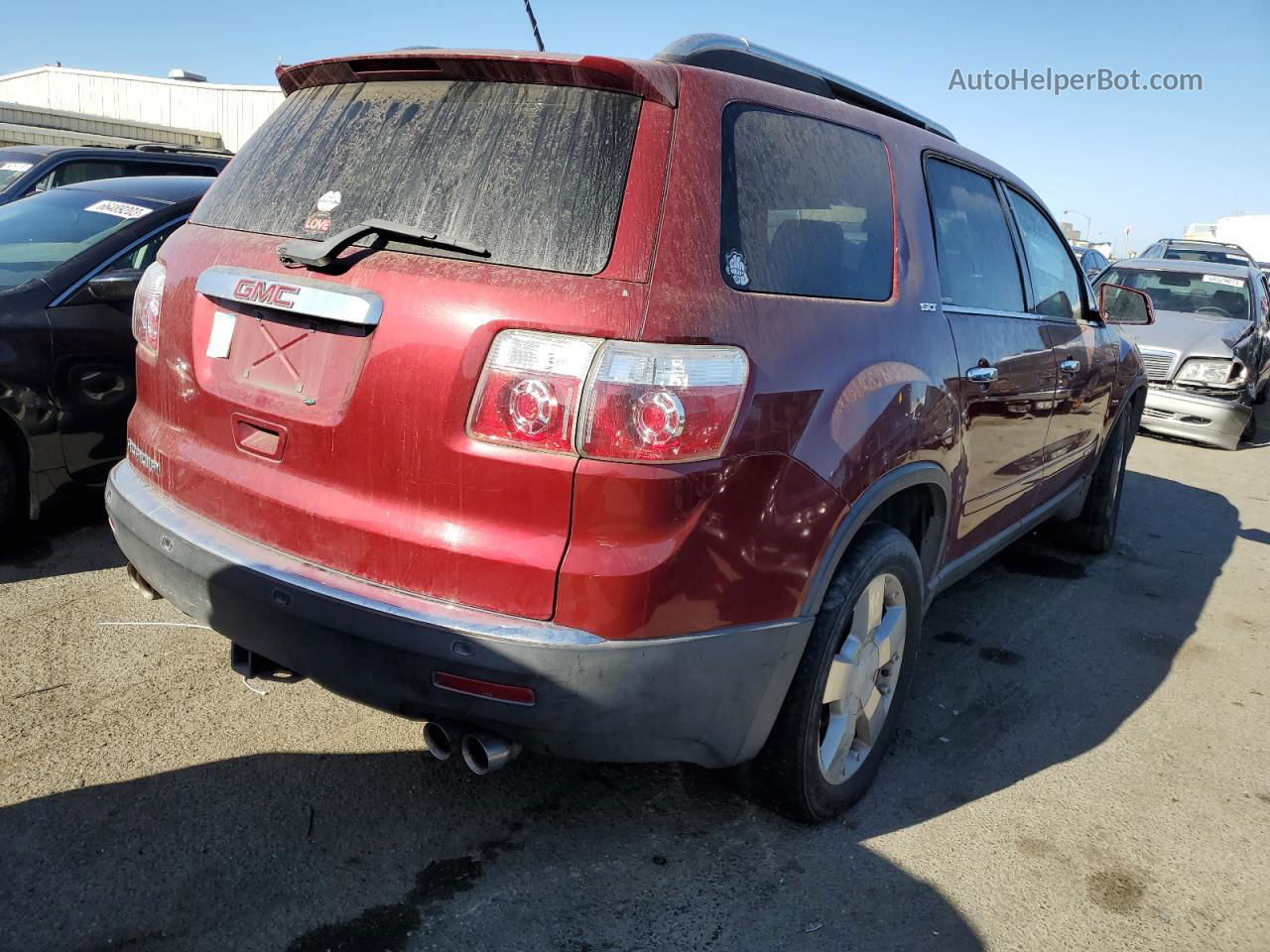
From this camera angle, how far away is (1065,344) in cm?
430

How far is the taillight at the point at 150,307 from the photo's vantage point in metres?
2.76

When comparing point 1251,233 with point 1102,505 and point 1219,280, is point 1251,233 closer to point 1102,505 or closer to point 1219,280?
point 1219,280

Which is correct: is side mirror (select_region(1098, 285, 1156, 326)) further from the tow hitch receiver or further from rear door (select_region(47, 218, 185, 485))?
rear door (select_region(47, 218, 185, 485))

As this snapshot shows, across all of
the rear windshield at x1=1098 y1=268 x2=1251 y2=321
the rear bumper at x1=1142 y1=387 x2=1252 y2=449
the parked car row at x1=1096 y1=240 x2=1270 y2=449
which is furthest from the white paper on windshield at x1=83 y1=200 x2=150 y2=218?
the rear windshield at x1=1098 y1=268 x2=1251 y2=321

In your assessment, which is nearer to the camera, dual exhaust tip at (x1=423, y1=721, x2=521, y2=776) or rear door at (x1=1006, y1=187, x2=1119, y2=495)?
dual exhaust tip at (x1=423, y1=721, x2=521, y2=776)

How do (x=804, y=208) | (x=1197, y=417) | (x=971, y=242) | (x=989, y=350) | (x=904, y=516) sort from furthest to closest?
(x=1197, y=417) → (x=971, y=242) → (x=989, y=350) → (x=904, y=516) → (x=804, y=208)

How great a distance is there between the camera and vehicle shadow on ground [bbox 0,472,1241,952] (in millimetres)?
2320

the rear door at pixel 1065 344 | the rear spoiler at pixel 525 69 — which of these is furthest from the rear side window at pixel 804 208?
the rear door at pixel 1065 344

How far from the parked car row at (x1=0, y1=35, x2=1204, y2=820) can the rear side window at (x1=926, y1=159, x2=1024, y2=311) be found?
326 mm

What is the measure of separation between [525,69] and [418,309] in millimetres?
621

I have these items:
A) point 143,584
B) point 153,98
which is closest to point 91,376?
point 143,584

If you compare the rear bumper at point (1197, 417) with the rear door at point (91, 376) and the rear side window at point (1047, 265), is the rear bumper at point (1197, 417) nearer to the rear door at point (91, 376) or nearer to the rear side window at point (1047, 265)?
the rear side window at point (1047, 265)

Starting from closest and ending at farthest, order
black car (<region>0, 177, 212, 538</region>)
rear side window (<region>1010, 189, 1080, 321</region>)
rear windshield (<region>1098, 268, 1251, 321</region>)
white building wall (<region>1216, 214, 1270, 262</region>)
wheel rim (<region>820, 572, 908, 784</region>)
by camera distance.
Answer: wheel rim (<region>820, 572, 908, 784</region>), black car (<region>0, 177, 212, 538</region>), rear side window (<region>1010, 189, 1080, 321</region>), rear windshield (<region>1098, 268, 1251, 321</region>), white building wall (<region>1216, 214, 1270, 262</region>)

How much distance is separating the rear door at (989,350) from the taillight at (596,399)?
1.42 metres
